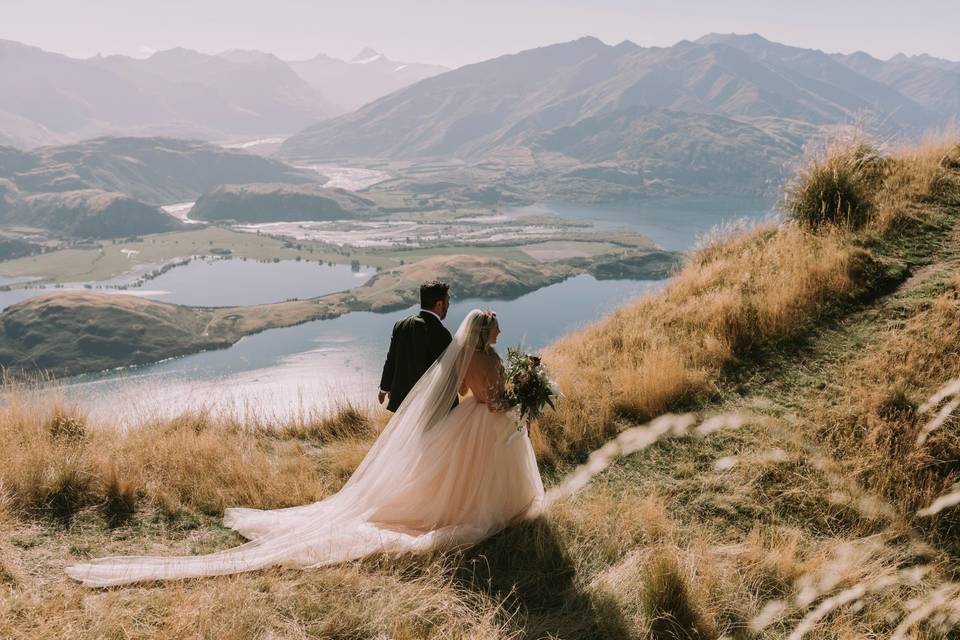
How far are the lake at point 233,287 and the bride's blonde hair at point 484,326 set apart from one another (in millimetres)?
167986

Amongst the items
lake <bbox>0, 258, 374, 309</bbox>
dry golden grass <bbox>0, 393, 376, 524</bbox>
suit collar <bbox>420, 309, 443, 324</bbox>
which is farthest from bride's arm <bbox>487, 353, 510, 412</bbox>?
lake <bbox>0, 258, 374, 309</bbox>

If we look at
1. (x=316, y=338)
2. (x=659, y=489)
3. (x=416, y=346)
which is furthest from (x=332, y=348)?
(x=659, y=489)

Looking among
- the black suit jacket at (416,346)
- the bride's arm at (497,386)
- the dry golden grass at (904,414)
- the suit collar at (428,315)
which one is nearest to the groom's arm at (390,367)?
the black suit jacket at (416,346)

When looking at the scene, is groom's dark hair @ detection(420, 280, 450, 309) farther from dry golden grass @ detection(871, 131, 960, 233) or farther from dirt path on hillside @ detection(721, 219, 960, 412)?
dry golden grass @ detection(871, 131, 960, 233)

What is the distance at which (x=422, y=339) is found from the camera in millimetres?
6754

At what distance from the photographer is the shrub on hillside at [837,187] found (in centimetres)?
1139

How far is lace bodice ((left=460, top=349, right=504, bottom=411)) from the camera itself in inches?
244

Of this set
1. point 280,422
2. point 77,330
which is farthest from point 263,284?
point 280,422

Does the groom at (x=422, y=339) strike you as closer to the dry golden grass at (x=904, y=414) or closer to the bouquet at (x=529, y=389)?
the bouquet at (x=529, y=389)

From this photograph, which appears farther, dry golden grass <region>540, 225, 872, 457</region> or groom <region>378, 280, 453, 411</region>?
dry golden grass <region>540, 225, 872, 457</region>

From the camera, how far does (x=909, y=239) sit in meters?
10.3

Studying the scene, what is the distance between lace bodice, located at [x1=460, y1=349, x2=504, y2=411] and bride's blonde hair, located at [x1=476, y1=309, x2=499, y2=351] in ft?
0.38

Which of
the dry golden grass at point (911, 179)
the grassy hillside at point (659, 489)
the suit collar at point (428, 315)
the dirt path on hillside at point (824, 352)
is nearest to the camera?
the grassy hillside at point (659, 489)

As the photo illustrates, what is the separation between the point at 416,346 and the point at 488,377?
3.49 ft
